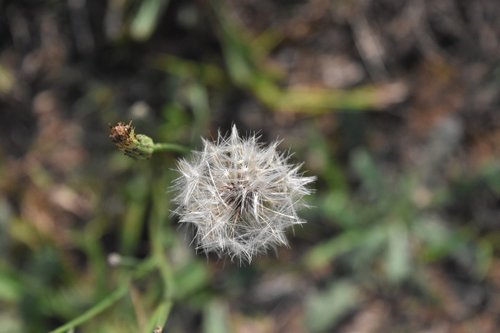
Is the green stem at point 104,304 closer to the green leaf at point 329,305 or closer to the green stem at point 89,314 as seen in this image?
the green stem at point 89,314

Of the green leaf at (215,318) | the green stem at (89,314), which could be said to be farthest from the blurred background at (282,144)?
the green stem at (89,314)

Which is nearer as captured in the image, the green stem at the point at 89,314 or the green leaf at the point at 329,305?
the green stem at the point at 89,314

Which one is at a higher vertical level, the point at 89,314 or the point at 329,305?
the point at 329,305

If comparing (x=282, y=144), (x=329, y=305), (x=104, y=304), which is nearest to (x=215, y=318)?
(x=329, y=305)

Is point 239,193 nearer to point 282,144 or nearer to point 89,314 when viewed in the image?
point 89,314

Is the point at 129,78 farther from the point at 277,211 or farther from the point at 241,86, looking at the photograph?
the point at 277,211

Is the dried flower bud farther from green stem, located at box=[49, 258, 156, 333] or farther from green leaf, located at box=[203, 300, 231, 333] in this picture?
green leaf, located at box=[203, 300, 231, 333]

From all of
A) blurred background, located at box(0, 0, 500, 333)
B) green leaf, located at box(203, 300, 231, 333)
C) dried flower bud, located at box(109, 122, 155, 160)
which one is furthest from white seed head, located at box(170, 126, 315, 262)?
green leaf, located at box(203, 300, 231, 333)
